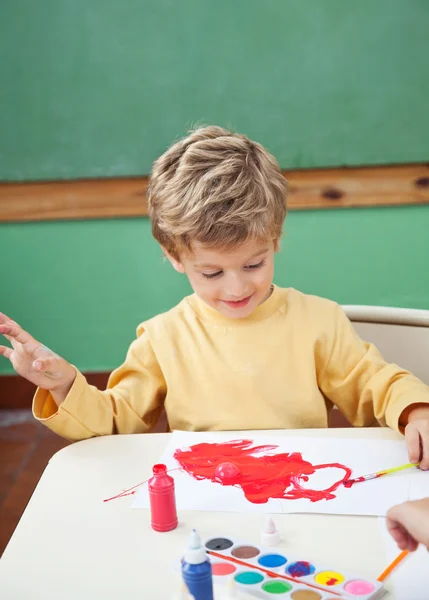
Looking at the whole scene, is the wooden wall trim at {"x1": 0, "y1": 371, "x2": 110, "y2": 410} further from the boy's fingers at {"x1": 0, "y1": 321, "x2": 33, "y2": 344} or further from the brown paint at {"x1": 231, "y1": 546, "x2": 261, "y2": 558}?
the brown paint at {"x1": 231, "y1": 546, "x2": 261, "y2": 558}

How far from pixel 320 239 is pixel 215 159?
1.57 metres

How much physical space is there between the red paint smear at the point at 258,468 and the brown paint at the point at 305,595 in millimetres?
207

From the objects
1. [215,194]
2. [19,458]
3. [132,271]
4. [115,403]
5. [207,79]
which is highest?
[207,79]

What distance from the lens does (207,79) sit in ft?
8.55

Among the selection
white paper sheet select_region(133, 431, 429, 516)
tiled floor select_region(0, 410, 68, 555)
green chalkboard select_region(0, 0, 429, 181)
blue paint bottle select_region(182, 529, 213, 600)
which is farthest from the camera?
green chalkboard select_region(0, 0, 429, 181)

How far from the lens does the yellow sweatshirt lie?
124cm

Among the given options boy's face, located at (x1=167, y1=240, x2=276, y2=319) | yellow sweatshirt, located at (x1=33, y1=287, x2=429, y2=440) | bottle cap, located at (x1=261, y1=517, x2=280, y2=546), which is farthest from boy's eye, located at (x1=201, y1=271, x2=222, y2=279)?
bottle cap, located at (x1=261, y1=517, x2=280, y2=546)

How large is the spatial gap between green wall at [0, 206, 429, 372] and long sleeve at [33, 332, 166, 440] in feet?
4.87

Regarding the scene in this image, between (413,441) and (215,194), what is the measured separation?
48 cm

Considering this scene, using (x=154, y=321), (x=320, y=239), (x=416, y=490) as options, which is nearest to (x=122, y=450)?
(x=154, y=321)

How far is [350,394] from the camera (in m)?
1.28

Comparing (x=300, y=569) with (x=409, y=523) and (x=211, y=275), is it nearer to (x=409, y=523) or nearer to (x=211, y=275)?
(x=409, y=523)

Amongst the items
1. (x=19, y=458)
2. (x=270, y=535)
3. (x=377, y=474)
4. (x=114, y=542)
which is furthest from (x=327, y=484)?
(x=19, y=458)

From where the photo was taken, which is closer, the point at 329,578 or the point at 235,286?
the point at 329,578
